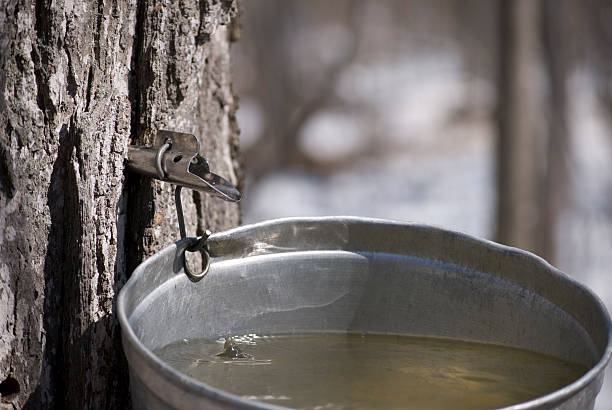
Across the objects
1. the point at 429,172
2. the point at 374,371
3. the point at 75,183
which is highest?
the point at 75,183

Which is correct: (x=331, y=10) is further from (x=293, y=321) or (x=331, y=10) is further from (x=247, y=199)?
(x=293, y=321)

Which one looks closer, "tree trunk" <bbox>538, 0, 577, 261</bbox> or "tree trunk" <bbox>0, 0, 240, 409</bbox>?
"tree trunk" <bbox>0, 0, 240, 409</bbox>

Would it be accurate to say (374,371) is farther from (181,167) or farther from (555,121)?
(555,121)

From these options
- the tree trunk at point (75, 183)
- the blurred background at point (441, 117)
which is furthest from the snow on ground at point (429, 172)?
the tree trunk at point (75, 183)

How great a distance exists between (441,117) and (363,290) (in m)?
6.84

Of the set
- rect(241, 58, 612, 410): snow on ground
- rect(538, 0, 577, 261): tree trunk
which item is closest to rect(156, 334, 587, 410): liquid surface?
rect(538, 0, 577, 261): tree trunk

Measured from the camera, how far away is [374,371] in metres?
1.07

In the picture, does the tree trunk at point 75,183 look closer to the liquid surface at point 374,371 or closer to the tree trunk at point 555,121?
the liquid surface at point 374,371

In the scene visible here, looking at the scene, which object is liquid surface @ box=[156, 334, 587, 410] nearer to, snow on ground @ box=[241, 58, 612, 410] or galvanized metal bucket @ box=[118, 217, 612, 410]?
galvanized metal bucket @ box=[118, 217, 612, 410]

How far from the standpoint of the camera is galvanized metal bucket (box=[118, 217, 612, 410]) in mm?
984

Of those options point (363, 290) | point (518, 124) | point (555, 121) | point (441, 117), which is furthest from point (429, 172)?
point (363, 290)

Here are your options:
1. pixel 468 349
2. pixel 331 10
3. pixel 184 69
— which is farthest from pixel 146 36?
pixel 331 10

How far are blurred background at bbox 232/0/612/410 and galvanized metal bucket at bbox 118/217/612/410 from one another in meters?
2.89

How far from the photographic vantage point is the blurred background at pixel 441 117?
4016 millimetres
